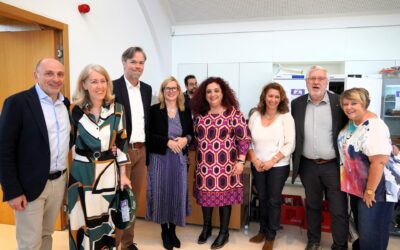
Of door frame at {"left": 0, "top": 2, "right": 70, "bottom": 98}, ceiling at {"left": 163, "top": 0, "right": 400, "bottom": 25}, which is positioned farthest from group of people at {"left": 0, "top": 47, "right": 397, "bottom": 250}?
ceiling at {"left": 163, "top": 0, "right": 400, "bottom": 25}

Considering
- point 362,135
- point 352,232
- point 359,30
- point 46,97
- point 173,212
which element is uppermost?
point 359,30

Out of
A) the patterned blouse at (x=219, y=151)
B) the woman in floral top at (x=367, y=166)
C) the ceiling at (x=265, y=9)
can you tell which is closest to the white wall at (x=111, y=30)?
the ceiling at (x=265, y=9)

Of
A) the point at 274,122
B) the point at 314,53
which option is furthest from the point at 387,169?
the point at 314,53

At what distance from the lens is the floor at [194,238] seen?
245cm

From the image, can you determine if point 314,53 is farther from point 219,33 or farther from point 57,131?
point 57,131

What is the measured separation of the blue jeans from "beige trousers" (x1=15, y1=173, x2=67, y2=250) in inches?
77.1

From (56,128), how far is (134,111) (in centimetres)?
63

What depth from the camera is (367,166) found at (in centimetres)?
185

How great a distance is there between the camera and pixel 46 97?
63.3 inches

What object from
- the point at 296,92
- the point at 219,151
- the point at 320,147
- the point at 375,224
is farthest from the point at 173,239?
the point at 296,92

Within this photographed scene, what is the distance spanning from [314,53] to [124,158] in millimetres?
3513

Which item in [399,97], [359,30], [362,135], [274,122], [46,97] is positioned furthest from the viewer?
[359,30]

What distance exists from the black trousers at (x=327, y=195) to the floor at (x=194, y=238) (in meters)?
0.30

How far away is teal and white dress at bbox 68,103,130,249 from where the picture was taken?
1670 mm
